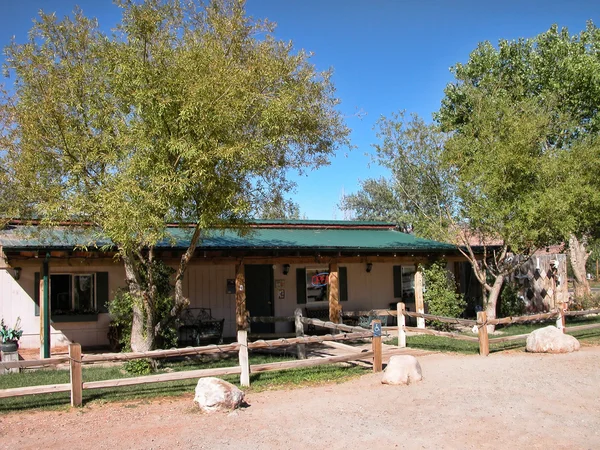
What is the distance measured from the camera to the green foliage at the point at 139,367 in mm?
10094

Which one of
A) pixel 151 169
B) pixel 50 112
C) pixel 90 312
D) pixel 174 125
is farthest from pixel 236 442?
pixel 90 312

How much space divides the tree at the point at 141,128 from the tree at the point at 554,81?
10.2 m

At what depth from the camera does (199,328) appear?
1347 cm

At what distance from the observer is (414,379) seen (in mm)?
9000

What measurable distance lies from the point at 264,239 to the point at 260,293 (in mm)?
1720

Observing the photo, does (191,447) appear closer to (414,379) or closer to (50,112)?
(414,379)

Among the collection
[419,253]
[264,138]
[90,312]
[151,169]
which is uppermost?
[264,138]

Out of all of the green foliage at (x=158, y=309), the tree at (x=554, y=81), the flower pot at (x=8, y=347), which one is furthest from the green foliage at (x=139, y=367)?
the tree at (x=554, y=81)

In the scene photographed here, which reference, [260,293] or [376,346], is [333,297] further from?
[376,346]

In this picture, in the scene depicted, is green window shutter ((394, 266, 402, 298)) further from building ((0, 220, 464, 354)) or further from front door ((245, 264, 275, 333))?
front door ((245, 264, 275, 333))

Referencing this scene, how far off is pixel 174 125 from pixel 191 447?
5.26 meters

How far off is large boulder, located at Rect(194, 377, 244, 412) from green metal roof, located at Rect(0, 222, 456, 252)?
3615 millimetres

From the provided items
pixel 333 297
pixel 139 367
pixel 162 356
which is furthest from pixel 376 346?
pixel 333 297

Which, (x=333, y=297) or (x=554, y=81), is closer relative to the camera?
(x=333, y=297)
